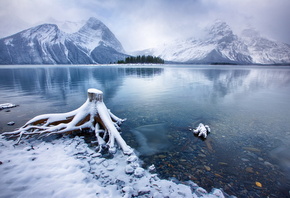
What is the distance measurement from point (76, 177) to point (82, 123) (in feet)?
15.4

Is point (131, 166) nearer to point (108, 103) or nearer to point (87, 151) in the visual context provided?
point (87, 151)

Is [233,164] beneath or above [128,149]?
beneath

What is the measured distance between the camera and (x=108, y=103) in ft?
57.6

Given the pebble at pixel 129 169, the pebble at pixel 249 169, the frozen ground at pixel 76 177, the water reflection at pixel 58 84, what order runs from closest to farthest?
the frozen ground at pixel 76 177
the pebble at pixel 129 169
the pebble at pixel 249 169
the water reflection at pixel 58 84

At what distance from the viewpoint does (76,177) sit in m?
5.45

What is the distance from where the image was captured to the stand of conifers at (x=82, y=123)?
8312 mm

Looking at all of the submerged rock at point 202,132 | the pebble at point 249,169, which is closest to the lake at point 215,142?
the pebble at point 249,169

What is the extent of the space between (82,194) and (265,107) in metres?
19.9

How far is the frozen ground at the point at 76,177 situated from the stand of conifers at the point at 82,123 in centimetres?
114

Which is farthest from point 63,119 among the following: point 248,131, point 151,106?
point 248,131

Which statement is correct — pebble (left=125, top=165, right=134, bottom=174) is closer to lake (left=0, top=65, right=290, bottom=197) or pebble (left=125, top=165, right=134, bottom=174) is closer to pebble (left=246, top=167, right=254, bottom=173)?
lake (left=0, top=65, right=290, bottom=197)

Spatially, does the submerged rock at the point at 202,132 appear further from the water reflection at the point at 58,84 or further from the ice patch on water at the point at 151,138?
the water reflection at the point at 58,84

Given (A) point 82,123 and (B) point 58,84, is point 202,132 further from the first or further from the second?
(B) point 58,84

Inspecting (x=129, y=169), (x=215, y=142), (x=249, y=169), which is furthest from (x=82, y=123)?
(x=249, y=169)
